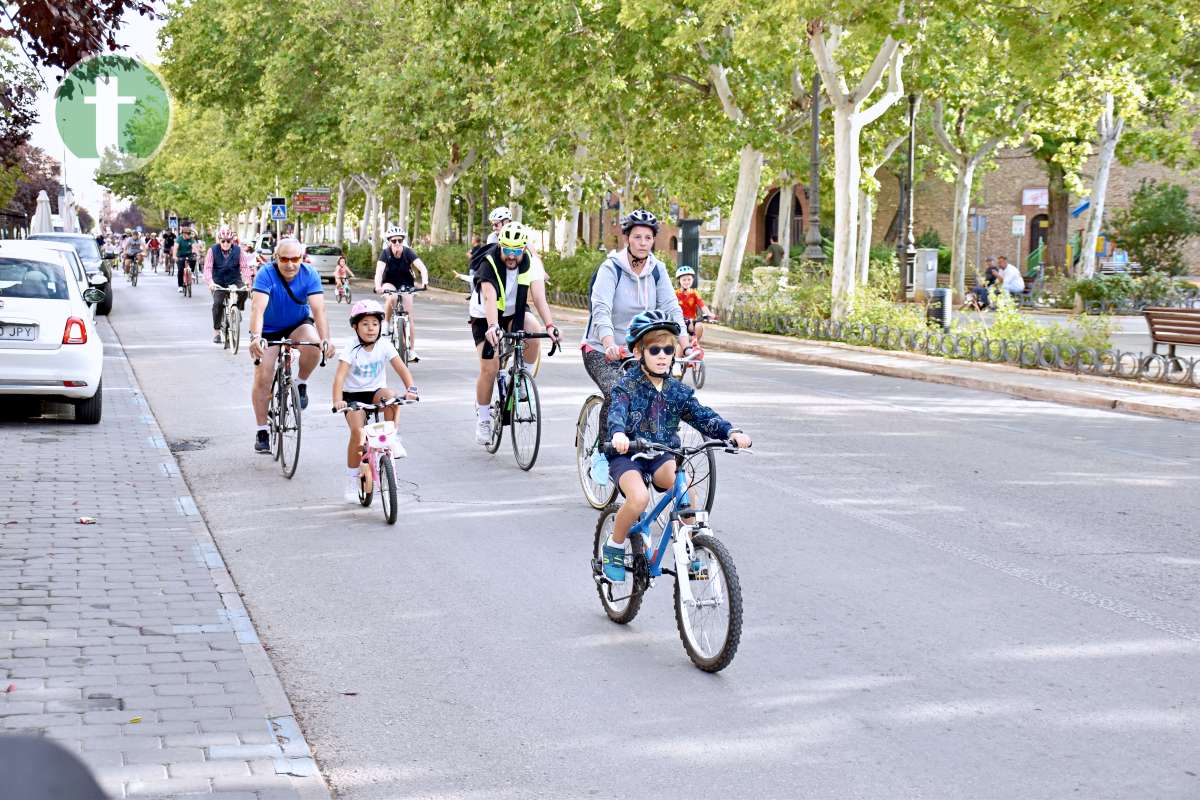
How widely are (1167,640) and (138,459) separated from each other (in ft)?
25.9

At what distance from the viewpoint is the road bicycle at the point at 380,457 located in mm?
9141

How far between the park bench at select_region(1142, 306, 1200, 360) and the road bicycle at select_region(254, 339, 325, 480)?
1235 centimetres

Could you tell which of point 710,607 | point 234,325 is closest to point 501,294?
point 710,607

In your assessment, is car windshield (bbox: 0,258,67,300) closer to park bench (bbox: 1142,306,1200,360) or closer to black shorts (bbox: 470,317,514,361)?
black shorts (bbox: 470,317,514,361)

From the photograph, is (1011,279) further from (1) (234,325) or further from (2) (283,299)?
(2) (283,299)

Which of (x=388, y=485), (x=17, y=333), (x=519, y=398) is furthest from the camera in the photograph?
(x=17, y=333)

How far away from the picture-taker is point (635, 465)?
6.44 meters

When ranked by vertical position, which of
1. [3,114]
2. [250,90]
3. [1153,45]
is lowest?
[3,114]

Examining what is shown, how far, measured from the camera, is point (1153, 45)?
19.8 m

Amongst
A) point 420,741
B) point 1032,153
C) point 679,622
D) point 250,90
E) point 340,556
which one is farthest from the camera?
point 250,90

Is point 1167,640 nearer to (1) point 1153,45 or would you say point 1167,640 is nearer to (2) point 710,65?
(1) point 1153,45

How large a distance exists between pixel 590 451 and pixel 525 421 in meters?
1.77

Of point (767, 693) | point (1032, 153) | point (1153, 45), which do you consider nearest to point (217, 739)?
point (767, 693)

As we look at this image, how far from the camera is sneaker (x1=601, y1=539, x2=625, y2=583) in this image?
6.49 metres
